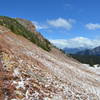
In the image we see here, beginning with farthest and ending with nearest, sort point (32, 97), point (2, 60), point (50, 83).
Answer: point (2, 60) → point (50, 83) → point (32, 97)

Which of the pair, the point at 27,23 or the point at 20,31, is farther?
the point at 27,23

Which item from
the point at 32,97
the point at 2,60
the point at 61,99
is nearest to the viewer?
the point at 32,97

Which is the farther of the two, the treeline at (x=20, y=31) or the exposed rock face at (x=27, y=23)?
the exposed rock face at (x=27, y=23)

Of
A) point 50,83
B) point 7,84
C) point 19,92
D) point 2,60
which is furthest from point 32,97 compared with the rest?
point 2,60

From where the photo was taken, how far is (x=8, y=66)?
1708 centimetres

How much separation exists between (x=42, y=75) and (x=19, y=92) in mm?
4626

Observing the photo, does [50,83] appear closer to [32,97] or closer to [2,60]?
[32,97]

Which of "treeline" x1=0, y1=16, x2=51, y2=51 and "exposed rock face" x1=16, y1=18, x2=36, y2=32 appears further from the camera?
"exposed rock face" x1=16, y1=18, x2=36, y2=32

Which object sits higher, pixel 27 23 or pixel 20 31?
pixel 27 23

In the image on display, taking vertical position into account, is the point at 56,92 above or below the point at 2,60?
below

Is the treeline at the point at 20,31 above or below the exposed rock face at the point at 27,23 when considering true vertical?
below

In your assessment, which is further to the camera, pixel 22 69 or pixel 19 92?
pixel 22 69

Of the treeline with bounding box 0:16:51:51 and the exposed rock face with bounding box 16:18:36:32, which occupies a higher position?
the exposed rock face with bounding box 16:18:36:32

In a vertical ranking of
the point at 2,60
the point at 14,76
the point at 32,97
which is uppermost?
the point at 2,60
